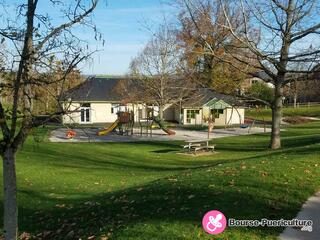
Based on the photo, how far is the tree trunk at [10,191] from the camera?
5.89 meters

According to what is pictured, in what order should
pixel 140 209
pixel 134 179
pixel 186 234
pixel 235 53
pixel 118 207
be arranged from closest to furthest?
pixel 186 234 < pixel 140 209 < pixel 118 207 < pixel 134 179 < pixel 235 53

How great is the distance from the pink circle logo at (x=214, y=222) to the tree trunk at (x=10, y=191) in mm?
2512

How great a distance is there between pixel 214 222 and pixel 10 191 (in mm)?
2753

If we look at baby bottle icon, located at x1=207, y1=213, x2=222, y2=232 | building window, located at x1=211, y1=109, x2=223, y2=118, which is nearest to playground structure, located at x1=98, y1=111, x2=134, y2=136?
building window, located at x1=211, y1=109, x2=223, y2=118

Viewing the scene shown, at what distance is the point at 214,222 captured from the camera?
6.59 m

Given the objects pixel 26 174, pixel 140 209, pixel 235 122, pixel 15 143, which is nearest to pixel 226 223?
pixel 140 209

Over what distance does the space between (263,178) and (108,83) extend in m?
57.7

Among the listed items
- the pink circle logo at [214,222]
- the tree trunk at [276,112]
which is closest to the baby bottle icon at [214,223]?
the pink circle logo at [214,222]

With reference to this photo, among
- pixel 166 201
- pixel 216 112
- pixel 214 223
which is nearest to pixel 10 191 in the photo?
pixel 214 223

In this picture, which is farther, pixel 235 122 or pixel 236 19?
pixel 235 122

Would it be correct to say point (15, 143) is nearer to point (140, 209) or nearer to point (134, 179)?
point (140, 209)

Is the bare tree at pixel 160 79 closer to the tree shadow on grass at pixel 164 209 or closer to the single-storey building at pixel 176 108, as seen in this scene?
the single-storey building at pixel 176 108

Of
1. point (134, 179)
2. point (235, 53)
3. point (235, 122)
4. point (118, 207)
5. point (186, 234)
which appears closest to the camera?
point (186, 234)

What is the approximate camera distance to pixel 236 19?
24.9 metres
